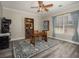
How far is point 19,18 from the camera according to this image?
629 cm

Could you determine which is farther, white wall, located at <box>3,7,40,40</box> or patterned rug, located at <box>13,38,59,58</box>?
white wall, located at <box>3,7,40,40</box>

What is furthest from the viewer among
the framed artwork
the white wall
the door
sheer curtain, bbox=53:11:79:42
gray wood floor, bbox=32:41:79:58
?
the framed artwork

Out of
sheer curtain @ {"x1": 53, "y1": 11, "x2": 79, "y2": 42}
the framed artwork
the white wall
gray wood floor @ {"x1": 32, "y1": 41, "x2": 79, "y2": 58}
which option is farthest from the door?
gray wood floor @ {"x1": 32, "y1": 41, "x2": 79, "y2": 58}

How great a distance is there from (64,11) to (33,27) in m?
3.09

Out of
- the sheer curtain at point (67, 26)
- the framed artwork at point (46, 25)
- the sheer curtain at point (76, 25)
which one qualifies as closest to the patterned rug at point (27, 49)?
the sheer curtain at point (76, 25)

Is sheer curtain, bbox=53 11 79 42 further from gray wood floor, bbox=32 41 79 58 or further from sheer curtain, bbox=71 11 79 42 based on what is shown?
gray wood floor, bbox=32 41 79 58

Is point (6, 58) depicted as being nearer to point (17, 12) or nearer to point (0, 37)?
point (0, 37)

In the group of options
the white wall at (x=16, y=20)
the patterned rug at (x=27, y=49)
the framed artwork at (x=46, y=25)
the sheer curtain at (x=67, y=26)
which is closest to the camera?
the patterned rug at (x=27, y=49)

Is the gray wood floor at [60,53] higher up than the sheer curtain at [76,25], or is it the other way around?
the sheer curtain at [76,25]

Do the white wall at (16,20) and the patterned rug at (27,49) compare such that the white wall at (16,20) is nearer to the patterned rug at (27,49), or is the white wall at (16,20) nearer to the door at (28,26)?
the door at (28,26)

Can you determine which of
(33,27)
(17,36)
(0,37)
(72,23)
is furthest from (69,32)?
(0,37)

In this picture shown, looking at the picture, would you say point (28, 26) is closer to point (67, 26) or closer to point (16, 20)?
point (16, 20)

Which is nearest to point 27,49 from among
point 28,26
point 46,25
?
point 28,26

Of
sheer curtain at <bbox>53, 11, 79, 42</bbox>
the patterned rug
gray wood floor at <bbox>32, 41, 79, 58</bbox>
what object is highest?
sheer curtain at <bbox>53, 11, 79, 42</bbox>
